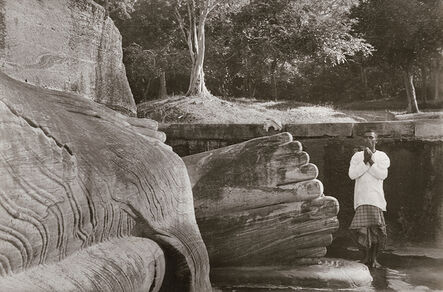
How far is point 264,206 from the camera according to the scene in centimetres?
452

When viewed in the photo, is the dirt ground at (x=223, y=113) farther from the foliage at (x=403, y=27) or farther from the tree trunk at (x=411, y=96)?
the foliage at (x=403, y=27)

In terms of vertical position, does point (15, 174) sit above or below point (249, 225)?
above

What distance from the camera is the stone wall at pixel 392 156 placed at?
23.0ft

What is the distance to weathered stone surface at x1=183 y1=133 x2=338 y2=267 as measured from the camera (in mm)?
4445

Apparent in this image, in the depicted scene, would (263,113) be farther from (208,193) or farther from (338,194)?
(208,193)

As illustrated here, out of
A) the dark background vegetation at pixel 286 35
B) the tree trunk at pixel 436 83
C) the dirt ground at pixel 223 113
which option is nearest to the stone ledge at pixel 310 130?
the dirt ground at pixel 223 113

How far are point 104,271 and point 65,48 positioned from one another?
2028mm

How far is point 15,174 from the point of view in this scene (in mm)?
1903

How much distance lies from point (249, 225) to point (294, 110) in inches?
606

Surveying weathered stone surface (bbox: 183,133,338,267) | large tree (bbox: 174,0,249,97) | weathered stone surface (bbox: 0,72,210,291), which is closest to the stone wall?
weathered stone surface (bbox: 183,133,338,267)

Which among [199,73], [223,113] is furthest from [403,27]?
[223,113]

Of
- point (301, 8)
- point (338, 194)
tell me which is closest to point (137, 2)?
point (301, 8)

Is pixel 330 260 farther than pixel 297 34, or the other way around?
pixel 297 34

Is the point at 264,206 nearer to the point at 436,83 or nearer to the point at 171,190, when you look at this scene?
the point at 171,190
